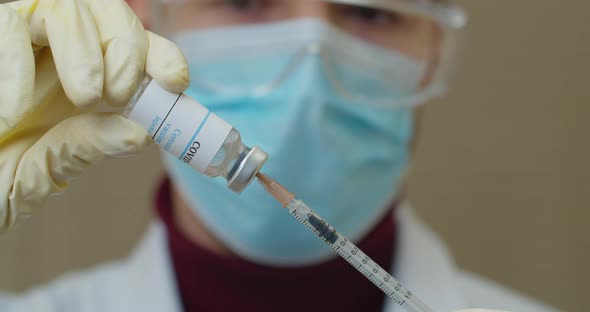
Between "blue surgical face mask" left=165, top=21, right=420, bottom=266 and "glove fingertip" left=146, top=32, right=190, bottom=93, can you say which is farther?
"blue surgical face mask" left=165, top=21, right=420, bottom=266

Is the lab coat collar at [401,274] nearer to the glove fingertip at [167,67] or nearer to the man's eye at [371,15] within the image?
the man's eye at [371,15]

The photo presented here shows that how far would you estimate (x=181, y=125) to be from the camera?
1.81 ft

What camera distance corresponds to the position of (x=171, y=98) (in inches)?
21.7

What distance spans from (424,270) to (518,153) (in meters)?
1.00

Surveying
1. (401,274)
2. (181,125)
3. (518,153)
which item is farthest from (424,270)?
(518,153)

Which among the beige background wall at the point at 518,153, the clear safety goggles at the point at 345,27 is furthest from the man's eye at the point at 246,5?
the beige background wall at the point at 518,153

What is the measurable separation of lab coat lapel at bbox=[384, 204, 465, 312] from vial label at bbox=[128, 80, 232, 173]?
0.73m

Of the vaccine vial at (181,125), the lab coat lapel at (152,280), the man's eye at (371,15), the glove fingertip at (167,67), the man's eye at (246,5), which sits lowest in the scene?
the lab coat lapel at (152,280)

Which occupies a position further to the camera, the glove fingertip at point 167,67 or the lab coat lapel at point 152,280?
the lab coat lapel at point 152,280

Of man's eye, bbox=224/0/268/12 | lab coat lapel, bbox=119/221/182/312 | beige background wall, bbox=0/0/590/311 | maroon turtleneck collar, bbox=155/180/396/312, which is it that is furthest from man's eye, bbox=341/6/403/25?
beige background wall, bbox=0/0/590/311

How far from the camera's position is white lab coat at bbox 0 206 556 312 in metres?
1.18

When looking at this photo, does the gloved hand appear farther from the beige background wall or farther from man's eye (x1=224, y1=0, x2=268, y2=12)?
the beige background wall

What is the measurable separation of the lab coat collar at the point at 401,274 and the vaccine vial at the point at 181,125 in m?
0.66

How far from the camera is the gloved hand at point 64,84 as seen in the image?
55 centimetres
